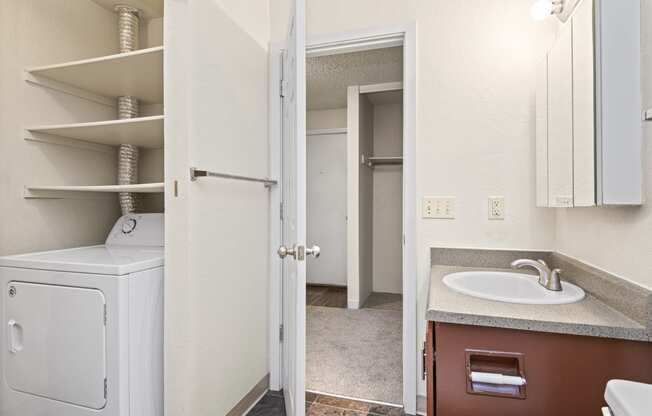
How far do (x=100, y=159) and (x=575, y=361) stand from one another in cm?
252

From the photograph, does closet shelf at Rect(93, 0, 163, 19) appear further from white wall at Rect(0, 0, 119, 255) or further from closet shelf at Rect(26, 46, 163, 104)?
closet shelf at Rect(26, 46, 163, 104)

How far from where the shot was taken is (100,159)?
7.05 feet

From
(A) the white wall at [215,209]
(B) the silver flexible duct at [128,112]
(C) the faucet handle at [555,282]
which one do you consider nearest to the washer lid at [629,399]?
(C) the faucet handle at [555,282]

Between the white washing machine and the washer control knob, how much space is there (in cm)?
36

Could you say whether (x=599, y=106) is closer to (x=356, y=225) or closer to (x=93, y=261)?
(x=93, y=261)

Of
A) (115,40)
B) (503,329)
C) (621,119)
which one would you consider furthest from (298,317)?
(115,40)

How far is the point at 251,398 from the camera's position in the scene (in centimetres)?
192

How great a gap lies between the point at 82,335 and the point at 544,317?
1.65 metres

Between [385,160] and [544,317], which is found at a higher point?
[385,160]

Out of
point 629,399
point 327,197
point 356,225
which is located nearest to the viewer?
point 629,399

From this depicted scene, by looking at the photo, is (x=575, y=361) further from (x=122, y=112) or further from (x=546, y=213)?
(x=122, y=112)

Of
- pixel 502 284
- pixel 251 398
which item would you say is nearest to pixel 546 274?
pixel 502 284

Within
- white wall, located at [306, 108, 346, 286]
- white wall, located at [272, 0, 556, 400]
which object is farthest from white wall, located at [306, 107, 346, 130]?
white wall, located at [272, 0, 556, 400]

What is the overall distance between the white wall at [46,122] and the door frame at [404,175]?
→ 1.06m
